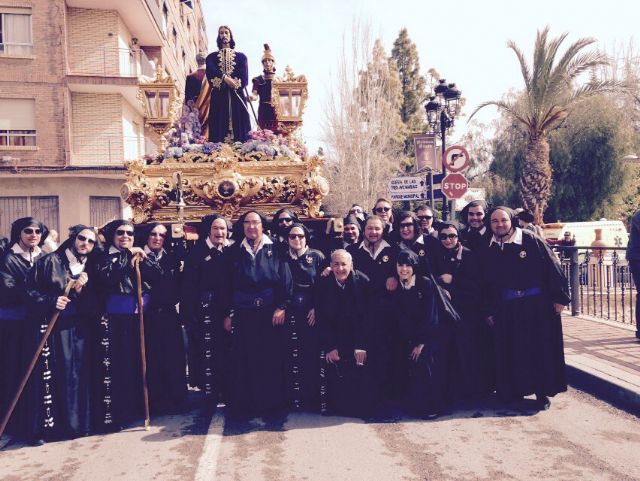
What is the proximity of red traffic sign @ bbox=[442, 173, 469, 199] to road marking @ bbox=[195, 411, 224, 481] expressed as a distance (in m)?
6.52

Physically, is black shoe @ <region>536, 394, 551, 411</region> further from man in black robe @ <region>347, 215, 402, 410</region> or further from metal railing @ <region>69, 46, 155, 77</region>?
metal railing @ <region>69, 46, 155, 77</region>

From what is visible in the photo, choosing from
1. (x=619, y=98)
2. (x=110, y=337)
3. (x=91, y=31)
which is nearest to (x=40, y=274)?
(x=110, y=337)

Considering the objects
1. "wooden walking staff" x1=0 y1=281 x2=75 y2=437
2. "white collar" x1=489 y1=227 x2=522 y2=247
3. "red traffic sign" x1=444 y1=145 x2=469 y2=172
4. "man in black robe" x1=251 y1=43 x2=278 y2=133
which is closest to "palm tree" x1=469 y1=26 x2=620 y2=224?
"red traffic sign" x1=444 y1=145 x2=469 y2=172

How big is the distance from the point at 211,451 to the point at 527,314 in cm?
302

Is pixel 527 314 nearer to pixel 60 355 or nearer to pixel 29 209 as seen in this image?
pixel 60 355

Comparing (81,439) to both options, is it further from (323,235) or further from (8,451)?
(323,235)

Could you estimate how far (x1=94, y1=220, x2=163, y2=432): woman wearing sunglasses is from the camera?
5.08 m

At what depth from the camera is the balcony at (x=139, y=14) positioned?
2086 centimetres

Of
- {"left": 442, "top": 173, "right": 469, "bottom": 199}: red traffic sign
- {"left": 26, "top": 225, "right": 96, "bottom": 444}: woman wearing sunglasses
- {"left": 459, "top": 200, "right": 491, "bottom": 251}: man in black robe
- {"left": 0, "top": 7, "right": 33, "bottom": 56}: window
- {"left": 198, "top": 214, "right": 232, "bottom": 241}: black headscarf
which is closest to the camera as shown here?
{"left": 26, "top": 225, "right": 96, "bottom": 444}: woman wearing sunglasses

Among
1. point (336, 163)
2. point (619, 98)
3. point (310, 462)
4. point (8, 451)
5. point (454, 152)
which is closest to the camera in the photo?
point (310, 462)

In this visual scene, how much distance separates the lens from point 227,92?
7.77 meters

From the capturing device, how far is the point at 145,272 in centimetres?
541

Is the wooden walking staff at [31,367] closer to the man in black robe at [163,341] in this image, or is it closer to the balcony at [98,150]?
the man in black robe at [163,341]

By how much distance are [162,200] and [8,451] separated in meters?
3.15
